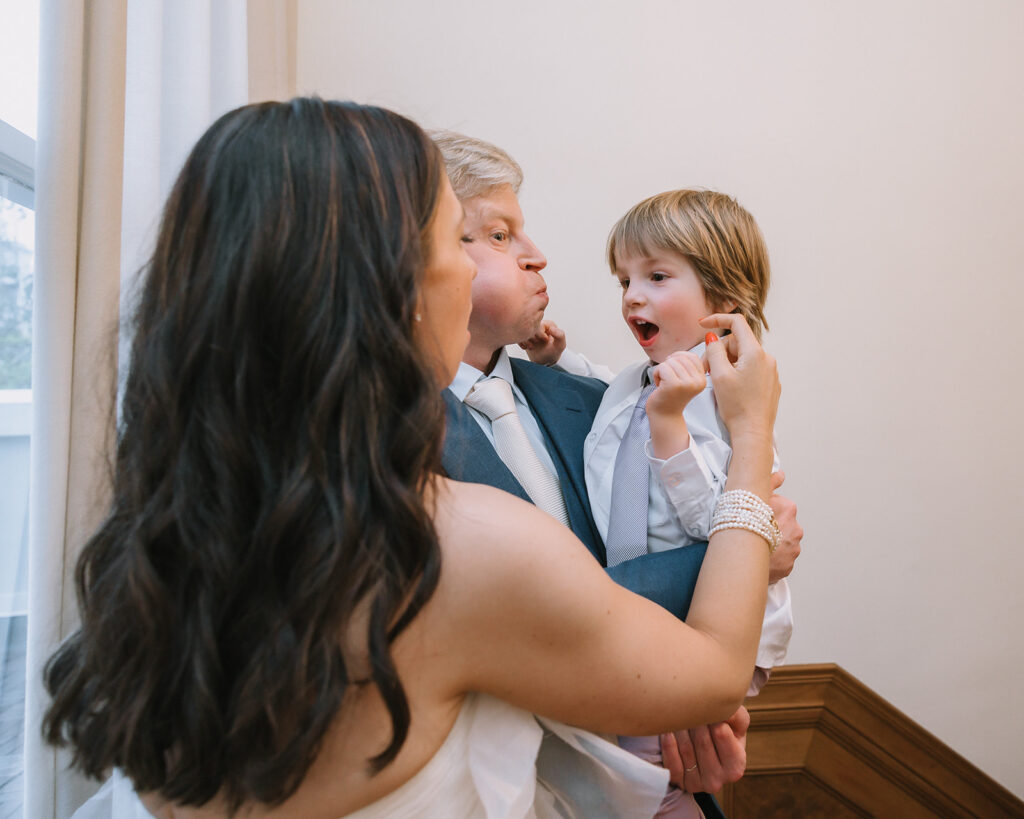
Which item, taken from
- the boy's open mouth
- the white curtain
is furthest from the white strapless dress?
the boy's open mouth

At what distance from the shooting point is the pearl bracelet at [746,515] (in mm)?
1044

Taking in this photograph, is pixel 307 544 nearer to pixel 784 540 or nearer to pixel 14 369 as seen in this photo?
pixel 14 369

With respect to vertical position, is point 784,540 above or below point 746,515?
below

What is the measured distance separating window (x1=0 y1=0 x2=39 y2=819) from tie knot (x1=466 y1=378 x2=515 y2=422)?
0.64 metres

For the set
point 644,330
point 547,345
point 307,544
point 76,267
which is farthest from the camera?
point 547,345

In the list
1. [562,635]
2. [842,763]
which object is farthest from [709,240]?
[842,763]

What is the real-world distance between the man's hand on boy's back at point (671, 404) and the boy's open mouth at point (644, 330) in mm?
269

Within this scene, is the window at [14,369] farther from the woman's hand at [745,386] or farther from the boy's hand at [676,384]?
the woman's hand at [745,386]

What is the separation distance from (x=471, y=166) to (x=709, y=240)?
0.45 meters

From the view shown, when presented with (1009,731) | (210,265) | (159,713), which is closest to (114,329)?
(210,265)

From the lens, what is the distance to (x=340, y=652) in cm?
69

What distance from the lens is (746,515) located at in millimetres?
1048

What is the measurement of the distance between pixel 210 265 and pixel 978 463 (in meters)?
2.26

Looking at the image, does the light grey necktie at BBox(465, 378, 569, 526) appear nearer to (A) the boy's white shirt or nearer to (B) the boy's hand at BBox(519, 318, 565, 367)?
(A) the boy's white shirt
